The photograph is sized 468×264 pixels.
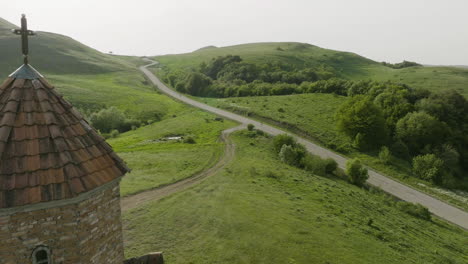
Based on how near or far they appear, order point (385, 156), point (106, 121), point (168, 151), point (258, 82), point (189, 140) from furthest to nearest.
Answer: point (258, 82) < point (106, 121) < point (385, 156) < point (189, 140) < point (168, 151)

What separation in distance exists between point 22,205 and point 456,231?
37.7 meters

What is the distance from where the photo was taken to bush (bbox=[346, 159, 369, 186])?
122 feet

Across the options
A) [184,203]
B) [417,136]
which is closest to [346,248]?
[184,203]

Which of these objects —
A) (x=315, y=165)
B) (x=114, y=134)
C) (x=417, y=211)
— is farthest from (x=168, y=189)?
(x=114, y=134)

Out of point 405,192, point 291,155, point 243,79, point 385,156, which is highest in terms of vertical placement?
point 243,79

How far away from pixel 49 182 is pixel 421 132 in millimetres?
57058

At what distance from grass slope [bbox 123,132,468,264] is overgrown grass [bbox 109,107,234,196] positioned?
13.9ft

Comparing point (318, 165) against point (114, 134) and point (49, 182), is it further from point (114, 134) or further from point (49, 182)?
point (114, 134)

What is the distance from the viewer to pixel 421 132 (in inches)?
1976

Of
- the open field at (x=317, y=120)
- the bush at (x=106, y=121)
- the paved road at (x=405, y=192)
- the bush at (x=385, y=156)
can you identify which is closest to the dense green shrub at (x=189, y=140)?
the paved road at (x=405, y=192)

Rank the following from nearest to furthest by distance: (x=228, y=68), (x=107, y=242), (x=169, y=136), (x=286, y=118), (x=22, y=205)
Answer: (x=22, y=205) → (x=107, y=242) → (x=169, y=136) → (x=286, y=118) → (x=228, y=68)

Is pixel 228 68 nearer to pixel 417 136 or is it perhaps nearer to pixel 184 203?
pixel 417 136

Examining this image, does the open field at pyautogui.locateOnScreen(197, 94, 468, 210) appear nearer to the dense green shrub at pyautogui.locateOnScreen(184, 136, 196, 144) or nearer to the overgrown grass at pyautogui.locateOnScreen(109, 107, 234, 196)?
the overgrown grass at pyautogui.locateOnScreen(109, 107, 234, 196)

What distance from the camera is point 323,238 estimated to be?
1855 cm
